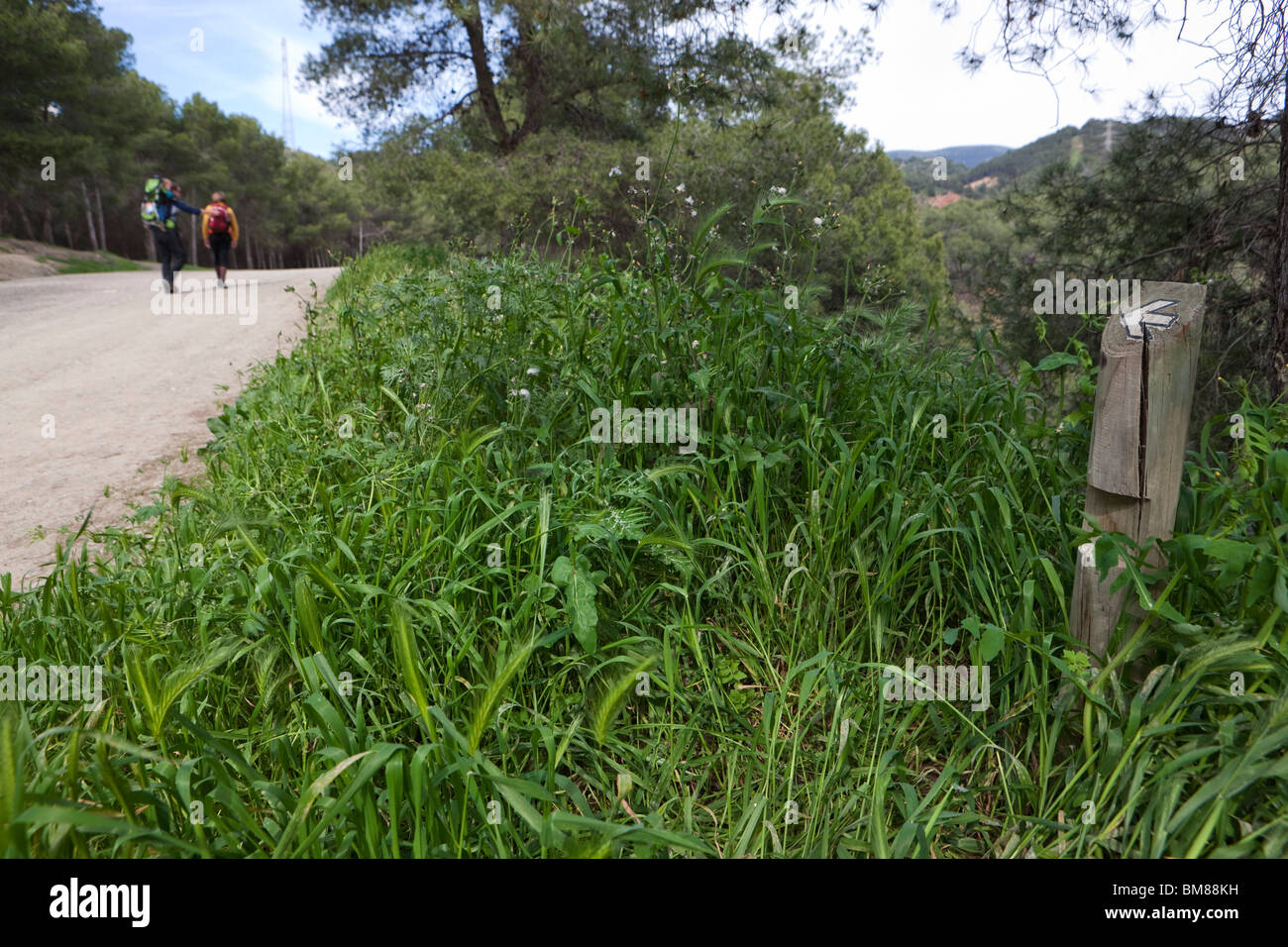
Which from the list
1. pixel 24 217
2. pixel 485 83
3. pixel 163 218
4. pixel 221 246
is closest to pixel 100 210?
pixel 24 217

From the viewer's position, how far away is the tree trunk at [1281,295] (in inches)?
136

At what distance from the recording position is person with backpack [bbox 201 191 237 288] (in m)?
9.93

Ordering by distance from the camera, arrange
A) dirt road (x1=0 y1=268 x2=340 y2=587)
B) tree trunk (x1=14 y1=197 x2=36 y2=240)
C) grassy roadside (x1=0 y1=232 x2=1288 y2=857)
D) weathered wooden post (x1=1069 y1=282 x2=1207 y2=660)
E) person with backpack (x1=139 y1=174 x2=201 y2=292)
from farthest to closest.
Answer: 1. tree trunk (x1=14 y1=197 x2=36 y2=240)
2. person with backpack (x1=139 y1=174 x2=201 y2=292)
3. dirt road (x1=0 y1=268 x2=340 y2=587)
4. weathered wooden post (x1=1069 y1=282 x2=1207 y2=660)
5. grassy roadside (x1=0 y1=232 x2=1288 y2=857)

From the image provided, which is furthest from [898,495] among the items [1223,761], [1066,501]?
[1223,761]

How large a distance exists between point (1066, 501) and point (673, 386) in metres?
1.51

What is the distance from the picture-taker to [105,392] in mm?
5465

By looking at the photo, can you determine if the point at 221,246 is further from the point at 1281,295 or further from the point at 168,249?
the point at 1281,295

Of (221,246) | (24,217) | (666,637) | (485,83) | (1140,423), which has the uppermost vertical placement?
(24,217)

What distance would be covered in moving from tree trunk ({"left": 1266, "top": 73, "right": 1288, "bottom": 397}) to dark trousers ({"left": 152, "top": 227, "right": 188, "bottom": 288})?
1037 cm

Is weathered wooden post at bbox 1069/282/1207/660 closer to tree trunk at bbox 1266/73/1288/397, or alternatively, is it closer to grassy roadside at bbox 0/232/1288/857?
grassy roadside at bbox 0/232/1288/857

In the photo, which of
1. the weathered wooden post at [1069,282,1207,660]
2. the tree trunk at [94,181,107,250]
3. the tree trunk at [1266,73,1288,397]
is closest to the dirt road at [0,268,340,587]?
the weathered wooden post at [1069,282,1207,660]

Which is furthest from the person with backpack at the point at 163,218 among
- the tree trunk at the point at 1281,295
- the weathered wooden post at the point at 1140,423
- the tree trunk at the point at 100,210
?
the tree trunk at the point at 100,210

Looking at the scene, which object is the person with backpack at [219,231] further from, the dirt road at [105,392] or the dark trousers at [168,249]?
the dirt road at [105,392]

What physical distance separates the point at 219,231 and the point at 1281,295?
10.9 metres
